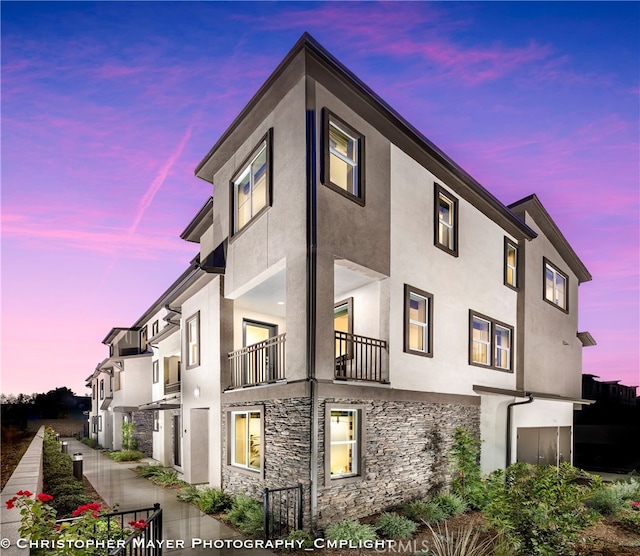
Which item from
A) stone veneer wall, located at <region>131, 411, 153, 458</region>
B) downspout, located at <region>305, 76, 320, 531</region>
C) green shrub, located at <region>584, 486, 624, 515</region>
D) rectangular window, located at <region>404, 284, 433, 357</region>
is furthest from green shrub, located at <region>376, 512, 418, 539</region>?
stone veneer wall, located at <region>131, 411, 153, 458</region>

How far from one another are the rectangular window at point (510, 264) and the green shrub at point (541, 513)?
10171 millimetres

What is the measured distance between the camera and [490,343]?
51.7ft

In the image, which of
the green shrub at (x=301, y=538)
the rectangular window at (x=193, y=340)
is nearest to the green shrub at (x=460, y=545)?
the green shrub at (x=301, y=538)

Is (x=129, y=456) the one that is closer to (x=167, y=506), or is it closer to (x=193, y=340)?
(x=193, y=340)

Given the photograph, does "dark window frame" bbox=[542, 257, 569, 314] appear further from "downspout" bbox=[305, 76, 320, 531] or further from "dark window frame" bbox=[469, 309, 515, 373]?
"downspout" bbox=[305, 76, 320, 531]

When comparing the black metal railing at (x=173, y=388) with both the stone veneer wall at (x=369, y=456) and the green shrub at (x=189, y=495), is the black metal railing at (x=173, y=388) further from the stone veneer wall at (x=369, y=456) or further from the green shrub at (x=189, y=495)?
the stone veneer wall at (x=369, y=456)

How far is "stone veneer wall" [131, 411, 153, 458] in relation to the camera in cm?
2531

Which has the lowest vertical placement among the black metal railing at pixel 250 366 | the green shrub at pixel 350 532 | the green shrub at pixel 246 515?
the green shrub at pixel 246 515

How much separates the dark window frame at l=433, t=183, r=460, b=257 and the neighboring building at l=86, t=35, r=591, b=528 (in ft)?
0.20

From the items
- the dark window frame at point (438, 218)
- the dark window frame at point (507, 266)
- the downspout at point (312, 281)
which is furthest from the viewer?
the dark window frame at point (507, 266)

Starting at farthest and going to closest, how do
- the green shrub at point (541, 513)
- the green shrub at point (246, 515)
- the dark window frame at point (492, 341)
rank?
1. the dark window frame at point (492, 341)
2. the green shrub at point (246, 515)
3. the green shrub at point (541, 513)

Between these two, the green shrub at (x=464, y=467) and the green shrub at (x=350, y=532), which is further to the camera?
the green shrub at (x=464, y=467)

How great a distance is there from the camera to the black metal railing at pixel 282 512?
891 cm

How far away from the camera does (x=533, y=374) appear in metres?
17.9
